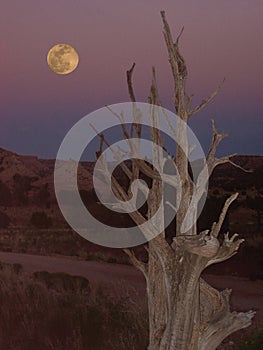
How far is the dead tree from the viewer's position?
539 cm

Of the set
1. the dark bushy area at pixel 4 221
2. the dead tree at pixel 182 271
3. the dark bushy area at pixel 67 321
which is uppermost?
the dead tree at pixel 182 271

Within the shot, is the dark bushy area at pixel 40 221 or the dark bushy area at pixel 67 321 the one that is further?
the dark bushy area at pixel 40 221

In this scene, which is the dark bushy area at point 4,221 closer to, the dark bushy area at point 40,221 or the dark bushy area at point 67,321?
the dark bushy area at point 40,221

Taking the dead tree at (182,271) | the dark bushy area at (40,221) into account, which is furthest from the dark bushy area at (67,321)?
the dark bushy area at (40,221)

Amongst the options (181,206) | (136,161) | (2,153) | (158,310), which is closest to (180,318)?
(158,310)

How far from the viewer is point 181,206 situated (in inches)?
221

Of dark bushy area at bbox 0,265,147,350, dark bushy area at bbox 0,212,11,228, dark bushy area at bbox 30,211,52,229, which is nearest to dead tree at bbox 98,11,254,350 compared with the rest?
dark bushy area at bbox 0,265,147,350

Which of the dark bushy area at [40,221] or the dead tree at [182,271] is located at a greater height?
the dead tree at [182,271]

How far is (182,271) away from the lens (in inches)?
214

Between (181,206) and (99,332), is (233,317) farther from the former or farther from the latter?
(99,332)

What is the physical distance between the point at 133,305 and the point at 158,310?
463 centimetres

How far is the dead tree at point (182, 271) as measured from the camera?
17.7 ft

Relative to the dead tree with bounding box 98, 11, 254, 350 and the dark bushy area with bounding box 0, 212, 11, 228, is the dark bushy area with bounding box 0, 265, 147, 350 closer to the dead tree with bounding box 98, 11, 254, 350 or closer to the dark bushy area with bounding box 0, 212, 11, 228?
the dead tree with bounding box 98, 11, 254, 350

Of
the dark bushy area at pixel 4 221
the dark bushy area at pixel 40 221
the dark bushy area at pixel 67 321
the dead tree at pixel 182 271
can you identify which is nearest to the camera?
the dead tree at pixel 182 271
